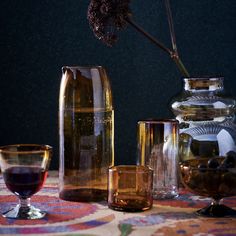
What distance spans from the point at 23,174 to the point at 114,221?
0.17 metres

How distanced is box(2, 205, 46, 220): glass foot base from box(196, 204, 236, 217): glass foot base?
0.88 feet

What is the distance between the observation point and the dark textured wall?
1707 mm

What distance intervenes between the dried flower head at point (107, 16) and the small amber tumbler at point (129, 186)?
0.91 ft

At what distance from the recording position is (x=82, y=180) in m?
1.12

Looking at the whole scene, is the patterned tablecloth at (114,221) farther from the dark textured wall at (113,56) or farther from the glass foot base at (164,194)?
the dark textured wall at (113,56)

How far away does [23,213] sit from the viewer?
38.5 inches

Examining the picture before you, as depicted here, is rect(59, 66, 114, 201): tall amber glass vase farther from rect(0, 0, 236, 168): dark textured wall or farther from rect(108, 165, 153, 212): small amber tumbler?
rect(0, 0, 236, 168): dark textured wall

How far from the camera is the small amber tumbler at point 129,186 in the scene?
1036 mm

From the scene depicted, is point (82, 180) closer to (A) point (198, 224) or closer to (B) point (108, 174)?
(B) point (108, 174)

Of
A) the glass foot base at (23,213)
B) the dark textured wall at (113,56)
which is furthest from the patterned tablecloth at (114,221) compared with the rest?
the dark textured wall at (113,56)

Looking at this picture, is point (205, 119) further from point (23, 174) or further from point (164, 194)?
point (23, 174)

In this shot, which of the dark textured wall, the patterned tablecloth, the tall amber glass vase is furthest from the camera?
the dark textured wall

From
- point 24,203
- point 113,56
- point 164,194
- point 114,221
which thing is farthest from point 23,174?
point 113,56

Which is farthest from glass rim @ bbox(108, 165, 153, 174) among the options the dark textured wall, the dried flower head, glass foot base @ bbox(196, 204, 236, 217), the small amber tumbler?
the dark textured wall
